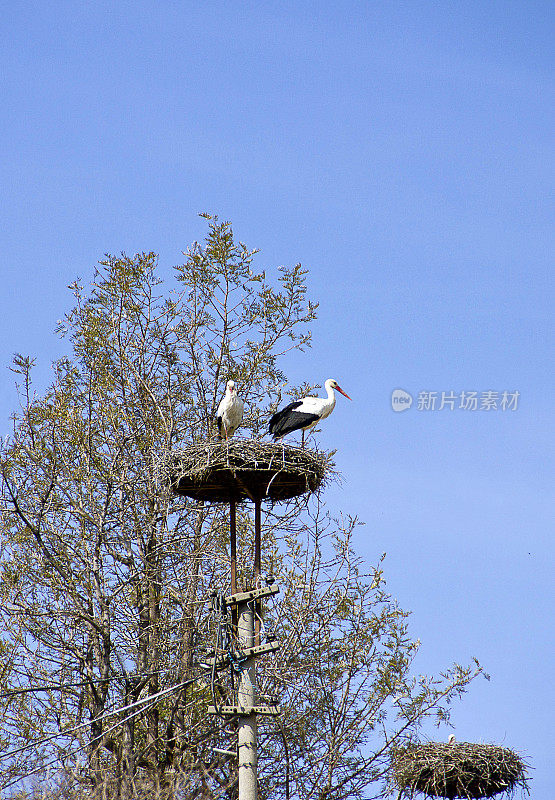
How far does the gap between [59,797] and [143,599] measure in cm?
403

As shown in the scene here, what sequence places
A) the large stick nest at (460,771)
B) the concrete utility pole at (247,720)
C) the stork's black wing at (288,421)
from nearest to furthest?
the concrete utility pole at (247,720), the stork's black wing at (288,421), the large stick nest at (460,771)

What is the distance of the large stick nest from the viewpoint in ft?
41.2

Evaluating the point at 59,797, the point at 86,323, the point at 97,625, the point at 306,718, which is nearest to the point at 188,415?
the point at 86,323

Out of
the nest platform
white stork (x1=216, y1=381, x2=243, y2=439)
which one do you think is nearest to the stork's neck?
white stork (x1=216, y1=381, x2=243, y2=439)

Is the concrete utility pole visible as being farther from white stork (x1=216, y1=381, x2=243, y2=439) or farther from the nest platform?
white stork (x1=216, y1=381, x2=243, y2=439)

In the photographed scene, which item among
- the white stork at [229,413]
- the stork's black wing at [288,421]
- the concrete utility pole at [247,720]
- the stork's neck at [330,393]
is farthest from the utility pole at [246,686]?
the stork's neck at [330,393]

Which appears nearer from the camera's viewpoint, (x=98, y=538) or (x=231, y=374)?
(x=98, y=538)

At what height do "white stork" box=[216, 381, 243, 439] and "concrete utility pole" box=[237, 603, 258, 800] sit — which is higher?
"white stork" box=[216, 381, 243, 439]

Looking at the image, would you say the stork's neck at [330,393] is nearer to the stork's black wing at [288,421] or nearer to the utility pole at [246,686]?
the stork's black wing at [288,421]

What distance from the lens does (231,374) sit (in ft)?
50.3

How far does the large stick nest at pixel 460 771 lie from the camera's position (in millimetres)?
12570

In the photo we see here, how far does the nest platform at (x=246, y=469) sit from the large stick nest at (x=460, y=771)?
3909mm

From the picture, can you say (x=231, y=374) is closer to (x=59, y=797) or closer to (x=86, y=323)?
(x=86, y=323)

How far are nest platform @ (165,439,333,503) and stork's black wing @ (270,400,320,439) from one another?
2.75 ft
